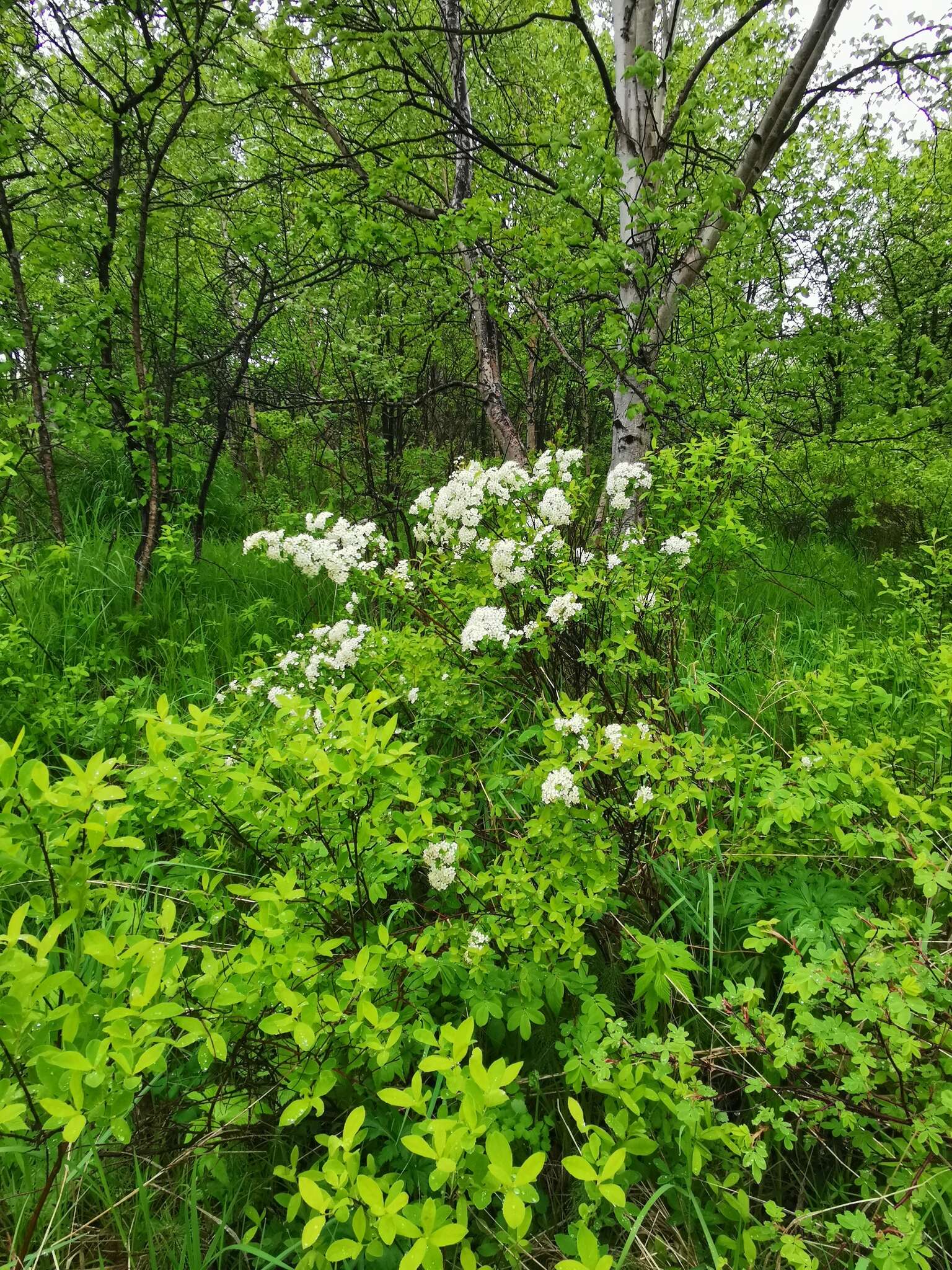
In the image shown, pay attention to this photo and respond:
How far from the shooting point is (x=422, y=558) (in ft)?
8.87

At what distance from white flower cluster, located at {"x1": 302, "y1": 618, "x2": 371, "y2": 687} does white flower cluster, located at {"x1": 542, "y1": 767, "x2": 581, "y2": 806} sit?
38.9 inches

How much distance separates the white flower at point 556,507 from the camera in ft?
6.82

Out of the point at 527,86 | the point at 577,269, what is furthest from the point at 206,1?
the point at 527,86

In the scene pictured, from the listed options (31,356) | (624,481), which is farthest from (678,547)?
(31,356)

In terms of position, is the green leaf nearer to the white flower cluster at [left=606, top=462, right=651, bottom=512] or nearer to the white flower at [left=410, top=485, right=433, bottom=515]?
the white flower cluster at [left=606, top=462, right=651, bottom=512]

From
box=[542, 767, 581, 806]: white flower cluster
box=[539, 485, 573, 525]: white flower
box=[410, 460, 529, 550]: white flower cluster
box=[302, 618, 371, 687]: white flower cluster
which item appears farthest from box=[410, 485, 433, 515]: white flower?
box=[542, 767, 581, 806]: white flower cluster

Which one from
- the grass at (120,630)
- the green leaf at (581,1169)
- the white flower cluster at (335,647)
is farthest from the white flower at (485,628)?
the grass at (120,630)

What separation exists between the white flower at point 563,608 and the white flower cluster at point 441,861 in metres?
0.80

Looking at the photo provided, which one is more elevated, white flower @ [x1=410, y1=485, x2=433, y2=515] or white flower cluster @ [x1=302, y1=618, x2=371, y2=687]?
white flower @ [x1=410, y1=485, x2=433, y2=515]

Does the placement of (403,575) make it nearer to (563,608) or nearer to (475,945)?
(563,608)

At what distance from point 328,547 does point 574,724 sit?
1421mm

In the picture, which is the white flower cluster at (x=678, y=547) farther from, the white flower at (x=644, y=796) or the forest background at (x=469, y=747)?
the white flower at (x=644, y=796)

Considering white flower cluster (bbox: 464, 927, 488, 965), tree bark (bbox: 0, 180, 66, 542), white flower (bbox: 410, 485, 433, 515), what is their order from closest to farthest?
1. white flower cluster (bbox: 464, 927, 488, 965)
2. white flower (bbox: 410, 485, 433, 515)
3. tree bark (bbox: 0, 180, 66, 542)

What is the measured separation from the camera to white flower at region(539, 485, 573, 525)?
6.82 ft
